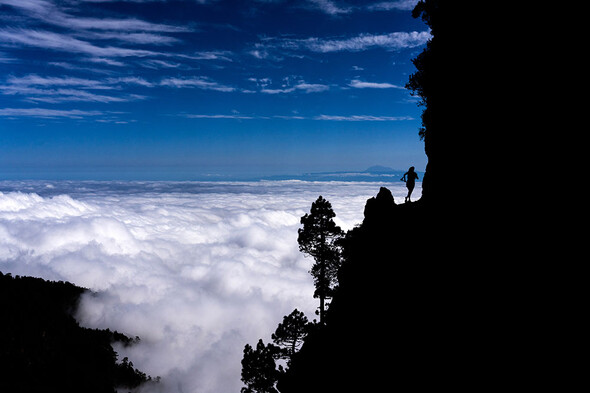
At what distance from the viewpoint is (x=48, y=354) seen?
83.9 m

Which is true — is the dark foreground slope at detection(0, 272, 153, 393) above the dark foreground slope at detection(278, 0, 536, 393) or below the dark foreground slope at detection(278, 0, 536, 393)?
below

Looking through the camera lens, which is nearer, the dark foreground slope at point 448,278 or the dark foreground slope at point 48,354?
the dark foreground slope at point 448,278

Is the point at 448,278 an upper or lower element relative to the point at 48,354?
upper

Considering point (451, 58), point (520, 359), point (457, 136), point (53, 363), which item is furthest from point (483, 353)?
point (53, 363)

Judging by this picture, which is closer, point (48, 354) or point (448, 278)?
point (448, 278)

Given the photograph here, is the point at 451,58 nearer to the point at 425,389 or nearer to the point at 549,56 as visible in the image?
the point at 549,56

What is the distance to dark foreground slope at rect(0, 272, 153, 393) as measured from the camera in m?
73.7

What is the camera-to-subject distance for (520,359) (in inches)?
300

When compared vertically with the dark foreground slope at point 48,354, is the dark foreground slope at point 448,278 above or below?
above

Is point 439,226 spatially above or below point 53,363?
above

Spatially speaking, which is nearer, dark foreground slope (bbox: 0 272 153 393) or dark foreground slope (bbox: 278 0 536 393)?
dark foreground slope (bbox: 278 0 536 393)

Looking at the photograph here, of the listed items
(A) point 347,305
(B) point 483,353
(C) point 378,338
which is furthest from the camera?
(A) point 347,305

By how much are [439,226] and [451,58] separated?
6716 millimetres

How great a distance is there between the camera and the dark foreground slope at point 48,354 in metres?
73.7
